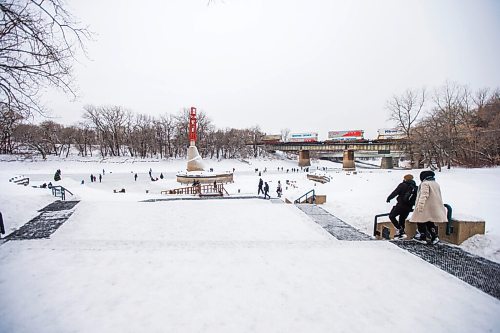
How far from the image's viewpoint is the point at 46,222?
784 cm

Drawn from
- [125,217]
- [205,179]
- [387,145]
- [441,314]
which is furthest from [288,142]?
[441,314]

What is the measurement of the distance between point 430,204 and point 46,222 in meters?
10.8

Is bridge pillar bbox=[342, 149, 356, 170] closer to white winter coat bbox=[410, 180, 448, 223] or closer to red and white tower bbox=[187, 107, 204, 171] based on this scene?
red and white tower bbox=[187, 107, 204, 171]

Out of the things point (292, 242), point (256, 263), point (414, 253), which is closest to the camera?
point (256, 263)

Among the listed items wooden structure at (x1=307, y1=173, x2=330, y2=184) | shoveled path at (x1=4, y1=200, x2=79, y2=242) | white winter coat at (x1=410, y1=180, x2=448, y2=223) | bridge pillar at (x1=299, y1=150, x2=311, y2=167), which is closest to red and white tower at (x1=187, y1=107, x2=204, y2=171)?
wooden structure at (x1=307, y1=173, x2=330, y2=184)

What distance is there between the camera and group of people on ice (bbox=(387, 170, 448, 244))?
Result: 5.58 m

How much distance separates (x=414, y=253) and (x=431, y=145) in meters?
27.5

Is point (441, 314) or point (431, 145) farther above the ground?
point (431, 145)

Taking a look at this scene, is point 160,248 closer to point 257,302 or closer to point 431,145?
point 257,302

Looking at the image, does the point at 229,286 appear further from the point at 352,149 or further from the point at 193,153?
the point at 352,149

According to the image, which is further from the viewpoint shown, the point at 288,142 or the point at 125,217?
the point at 288,142

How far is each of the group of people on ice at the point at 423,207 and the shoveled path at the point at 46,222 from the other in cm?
921

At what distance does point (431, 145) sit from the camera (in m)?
27.2

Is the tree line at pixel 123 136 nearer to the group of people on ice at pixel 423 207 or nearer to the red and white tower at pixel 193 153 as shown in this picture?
the red and white tower at pixel 193 153
